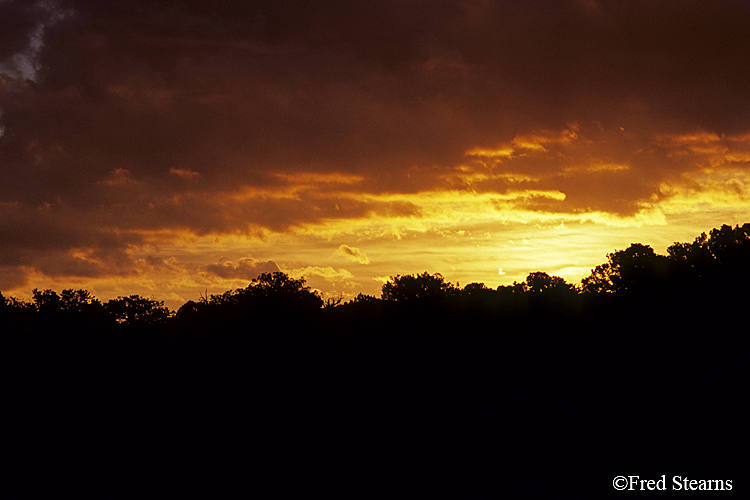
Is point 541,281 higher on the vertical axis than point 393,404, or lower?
higher

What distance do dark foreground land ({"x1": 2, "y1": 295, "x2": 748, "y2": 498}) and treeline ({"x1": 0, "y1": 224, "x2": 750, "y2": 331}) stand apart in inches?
22.1

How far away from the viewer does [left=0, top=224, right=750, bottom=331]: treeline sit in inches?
1716

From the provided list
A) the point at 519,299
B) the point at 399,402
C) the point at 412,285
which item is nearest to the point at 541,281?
the point at 412,285

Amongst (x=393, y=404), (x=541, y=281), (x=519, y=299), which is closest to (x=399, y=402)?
(x=393, y=404)

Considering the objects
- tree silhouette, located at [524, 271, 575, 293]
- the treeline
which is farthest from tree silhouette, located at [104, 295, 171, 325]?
tree silhouette, located at [524, 271, 575, 293]

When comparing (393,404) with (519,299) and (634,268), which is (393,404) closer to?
(519,299)

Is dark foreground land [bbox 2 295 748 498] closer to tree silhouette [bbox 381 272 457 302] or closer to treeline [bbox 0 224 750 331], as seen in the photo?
treeline [bbox 0 224 750 331]

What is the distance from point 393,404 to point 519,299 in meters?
18.6

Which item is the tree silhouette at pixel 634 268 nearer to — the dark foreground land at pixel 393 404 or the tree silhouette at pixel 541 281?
the tree silhouette at pixel 541 281

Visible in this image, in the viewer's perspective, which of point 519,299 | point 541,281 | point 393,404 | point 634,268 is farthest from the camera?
point 541,281

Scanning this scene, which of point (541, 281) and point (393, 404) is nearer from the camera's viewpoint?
point (393, 404)

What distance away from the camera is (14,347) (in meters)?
38.6

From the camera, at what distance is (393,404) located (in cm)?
3244

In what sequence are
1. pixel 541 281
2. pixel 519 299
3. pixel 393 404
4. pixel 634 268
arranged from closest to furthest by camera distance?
pixel 393 404 → pixel 519 299 → pixel 634 268 → pixel 541 281
